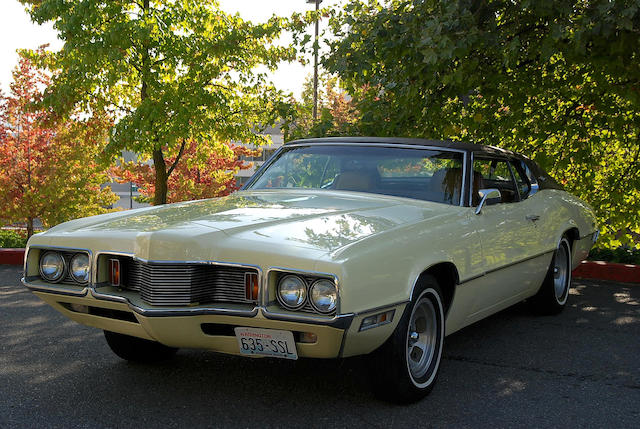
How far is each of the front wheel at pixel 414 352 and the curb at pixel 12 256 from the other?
288 inches

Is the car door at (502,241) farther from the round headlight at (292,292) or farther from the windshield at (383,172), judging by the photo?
the round headlight at (292,292)

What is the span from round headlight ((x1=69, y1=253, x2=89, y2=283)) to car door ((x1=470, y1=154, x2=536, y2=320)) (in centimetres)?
233

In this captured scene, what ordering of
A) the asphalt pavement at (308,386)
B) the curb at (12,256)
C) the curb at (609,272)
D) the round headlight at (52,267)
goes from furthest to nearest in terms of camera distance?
the curb at (12,256) < the curb at (609,272) < the round headlight at (52,267) < the asphalt pavement at (308,386)

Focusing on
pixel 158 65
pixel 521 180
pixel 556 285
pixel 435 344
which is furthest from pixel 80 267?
→ pixel 158 65

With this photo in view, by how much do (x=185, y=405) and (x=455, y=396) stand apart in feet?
4.89

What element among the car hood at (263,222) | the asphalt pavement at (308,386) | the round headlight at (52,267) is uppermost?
the car hood at (263,222)

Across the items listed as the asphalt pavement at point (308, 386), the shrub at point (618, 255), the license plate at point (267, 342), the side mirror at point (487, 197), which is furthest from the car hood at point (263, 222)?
the shrub at point (618, 255)

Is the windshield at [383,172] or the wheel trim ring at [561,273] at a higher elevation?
the windshield at [383,172]

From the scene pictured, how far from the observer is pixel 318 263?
3.07 metres

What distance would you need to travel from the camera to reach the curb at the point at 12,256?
31.3ft

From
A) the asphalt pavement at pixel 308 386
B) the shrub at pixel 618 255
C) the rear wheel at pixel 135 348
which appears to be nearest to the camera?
the asphalt pavement at pixel 308 386

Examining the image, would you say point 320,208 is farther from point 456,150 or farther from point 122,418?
point 122,418

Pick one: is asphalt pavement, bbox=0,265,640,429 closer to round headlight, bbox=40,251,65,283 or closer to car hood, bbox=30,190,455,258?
round headlight, bbox=40,251,65,283

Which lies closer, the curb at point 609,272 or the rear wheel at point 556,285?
the rear wheel at point 556,285
